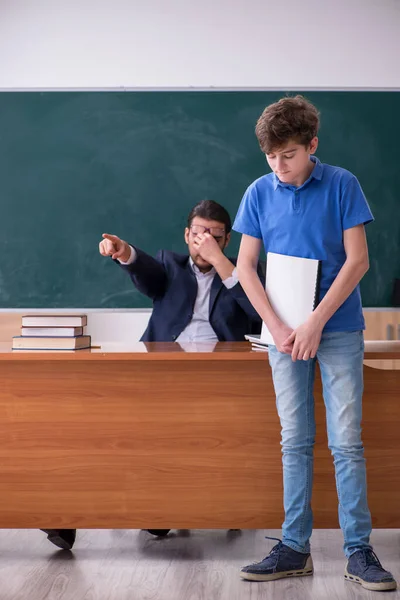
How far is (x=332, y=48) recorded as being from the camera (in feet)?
14.5

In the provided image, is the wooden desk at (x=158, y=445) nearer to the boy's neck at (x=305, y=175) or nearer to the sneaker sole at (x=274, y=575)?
the sneaker sole at (x=274, y=575)

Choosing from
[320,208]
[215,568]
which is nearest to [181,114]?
[320,208]

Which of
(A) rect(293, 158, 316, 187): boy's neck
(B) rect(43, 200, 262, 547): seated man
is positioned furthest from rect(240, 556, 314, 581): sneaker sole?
(A) rect(293, 158, 316, 187): boy's neck

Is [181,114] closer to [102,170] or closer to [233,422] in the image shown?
[102,170]

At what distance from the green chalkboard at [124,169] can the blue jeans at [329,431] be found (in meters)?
2.15

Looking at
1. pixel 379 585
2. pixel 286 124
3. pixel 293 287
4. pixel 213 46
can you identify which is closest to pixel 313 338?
pixel 293 287

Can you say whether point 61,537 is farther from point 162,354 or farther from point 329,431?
point 329,431

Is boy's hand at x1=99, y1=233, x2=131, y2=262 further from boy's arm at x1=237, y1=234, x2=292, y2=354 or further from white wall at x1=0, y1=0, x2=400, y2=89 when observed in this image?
white wall at x1=0, y1=0, x2=400, y2=89

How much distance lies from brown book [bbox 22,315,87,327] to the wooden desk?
0.13m

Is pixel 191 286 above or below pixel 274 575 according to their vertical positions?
above

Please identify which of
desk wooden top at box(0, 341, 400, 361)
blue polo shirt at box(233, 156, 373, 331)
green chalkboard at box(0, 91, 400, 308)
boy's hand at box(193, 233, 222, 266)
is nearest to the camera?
blue polo shirt at box(233, 156, 373, 331)

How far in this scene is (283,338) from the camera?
2.30 meters

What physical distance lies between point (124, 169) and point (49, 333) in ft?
6.69

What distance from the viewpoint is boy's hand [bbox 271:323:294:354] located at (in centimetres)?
229
